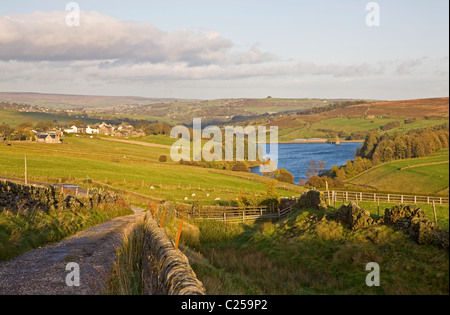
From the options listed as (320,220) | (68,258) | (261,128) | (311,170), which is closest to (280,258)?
(320,220)

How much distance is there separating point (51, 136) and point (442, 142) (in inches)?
3740

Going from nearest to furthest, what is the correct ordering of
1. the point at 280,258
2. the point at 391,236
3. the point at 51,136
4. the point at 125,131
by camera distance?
1. the point at 391,236
2. the point at 280,258
3. the point at 51,136
4. the point at 125,131

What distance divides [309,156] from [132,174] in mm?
41098

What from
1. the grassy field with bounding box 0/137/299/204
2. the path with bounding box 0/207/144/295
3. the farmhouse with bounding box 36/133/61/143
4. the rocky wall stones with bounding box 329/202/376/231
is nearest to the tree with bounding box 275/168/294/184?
the grassy field with bounding box 0/137/299/204

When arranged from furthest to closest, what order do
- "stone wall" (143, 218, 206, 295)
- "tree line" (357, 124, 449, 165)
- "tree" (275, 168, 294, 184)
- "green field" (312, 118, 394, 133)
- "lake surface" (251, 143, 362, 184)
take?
"green field" (312, 118, 394, 133)
"tree" (275, 168, 294, 184)
"lake surface" (251, 143, 362, 184)
"tree line" (357, 124, 449, 165)
"stone wall" (143, 218, 206, 295)

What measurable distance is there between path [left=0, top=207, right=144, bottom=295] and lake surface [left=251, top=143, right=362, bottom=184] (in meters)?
55.4

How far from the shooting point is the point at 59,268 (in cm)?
1107

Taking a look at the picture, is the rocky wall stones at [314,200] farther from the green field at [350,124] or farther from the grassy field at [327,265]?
the green field at [350,124]

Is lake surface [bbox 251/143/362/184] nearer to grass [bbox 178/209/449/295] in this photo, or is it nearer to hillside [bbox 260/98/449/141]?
hillside [bbox 260/98/449/141]

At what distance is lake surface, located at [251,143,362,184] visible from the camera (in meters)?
72.5

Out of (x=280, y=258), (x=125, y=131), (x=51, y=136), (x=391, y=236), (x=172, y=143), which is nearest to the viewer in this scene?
(x=391, y=236)

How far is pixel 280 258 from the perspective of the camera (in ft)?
49.0
